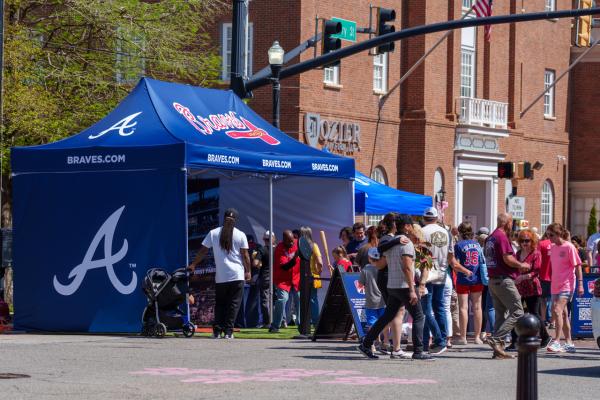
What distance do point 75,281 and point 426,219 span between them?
→ 5.24m

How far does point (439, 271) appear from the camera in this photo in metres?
17.8

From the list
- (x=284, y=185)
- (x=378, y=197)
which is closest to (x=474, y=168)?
(x=378, y=197)

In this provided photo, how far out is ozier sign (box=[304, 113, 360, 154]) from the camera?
38.3 m

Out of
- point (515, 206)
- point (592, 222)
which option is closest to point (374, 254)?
point (515, 206)

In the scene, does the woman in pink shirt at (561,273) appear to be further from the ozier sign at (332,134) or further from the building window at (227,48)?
the building window at (227,48)

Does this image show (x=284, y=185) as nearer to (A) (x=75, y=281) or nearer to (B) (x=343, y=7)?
(A) (x=75, y=281)

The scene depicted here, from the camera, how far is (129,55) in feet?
98.0

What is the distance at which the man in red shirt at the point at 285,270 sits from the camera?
21.5 metres

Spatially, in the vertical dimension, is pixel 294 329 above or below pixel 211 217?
below

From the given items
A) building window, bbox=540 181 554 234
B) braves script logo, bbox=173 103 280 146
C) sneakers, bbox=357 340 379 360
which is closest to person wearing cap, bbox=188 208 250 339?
braves script logo, bbox=173 103 280 146

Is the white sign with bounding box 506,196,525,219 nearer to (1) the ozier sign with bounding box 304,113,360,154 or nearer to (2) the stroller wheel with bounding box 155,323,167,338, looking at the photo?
(1) the ozier sign with bounding box 304,113,360,154

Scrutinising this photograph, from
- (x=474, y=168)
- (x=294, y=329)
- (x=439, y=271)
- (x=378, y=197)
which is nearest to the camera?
(x=439, y=271)

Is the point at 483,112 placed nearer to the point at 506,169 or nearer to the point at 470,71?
the point at 470,71

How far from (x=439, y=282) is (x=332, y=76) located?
22640mm
